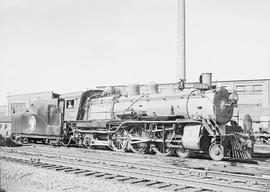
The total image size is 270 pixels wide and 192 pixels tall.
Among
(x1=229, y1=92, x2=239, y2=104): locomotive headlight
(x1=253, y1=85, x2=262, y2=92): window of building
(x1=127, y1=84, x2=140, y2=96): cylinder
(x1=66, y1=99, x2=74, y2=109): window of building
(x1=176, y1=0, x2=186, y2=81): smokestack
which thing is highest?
(x1=176, y1=0, x2=186, y2=81): smokestack

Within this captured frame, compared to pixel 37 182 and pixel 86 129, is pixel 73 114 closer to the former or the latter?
pixel 86 129

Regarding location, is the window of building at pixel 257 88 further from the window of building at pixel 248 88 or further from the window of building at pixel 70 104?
the window of building at pixel 70 104

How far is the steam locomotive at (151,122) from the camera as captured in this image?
12477 millimetres

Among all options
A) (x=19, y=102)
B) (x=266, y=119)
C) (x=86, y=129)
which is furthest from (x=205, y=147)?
(x=19, y=102)

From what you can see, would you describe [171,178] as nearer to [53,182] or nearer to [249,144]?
[53,182]

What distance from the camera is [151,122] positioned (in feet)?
A: 46.1

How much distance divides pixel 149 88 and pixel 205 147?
4.54m

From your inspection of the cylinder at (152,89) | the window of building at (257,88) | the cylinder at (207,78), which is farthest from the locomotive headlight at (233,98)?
the window of building at (257,88)

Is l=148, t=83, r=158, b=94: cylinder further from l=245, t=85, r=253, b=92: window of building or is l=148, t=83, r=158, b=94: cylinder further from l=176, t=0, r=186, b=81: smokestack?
l=245, t=85, r=253, b=92: window of building

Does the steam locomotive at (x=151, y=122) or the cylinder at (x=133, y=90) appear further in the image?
the cylinder at (x=133, y=90)

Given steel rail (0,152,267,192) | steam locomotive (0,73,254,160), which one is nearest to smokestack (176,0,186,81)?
steam locomotive (0,73,254,160)

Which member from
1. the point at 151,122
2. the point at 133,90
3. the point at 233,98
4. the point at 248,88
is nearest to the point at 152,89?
the point at 133,90

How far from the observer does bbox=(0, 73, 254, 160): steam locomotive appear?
40.9 ft

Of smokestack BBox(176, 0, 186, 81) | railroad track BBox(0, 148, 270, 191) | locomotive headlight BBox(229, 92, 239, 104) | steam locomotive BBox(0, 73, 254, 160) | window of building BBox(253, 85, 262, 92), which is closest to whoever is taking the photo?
railroad track BBox(0, 148, 270, 191)
